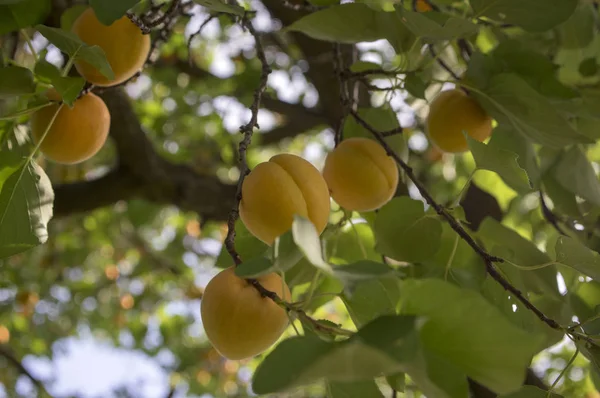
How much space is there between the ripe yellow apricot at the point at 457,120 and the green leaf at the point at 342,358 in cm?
71

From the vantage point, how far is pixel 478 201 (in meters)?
1.79

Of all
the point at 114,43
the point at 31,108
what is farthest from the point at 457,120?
the point at 31,108

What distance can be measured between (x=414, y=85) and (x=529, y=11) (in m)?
0.25

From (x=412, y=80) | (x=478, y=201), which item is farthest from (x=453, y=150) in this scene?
(x=478, y=201)

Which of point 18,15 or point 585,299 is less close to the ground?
point 18,15

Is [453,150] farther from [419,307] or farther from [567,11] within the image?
[419,307]

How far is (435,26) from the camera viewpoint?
0.88 meters

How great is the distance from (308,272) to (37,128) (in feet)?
1.70

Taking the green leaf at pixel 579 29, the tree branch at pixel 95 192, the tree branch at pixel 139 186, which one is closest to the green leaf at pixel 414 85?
the green leaf at pixel 579 29

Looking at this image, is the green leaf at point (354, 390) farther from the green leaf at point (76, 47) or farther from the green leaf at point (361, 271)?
the green leaf at point (76, 47)

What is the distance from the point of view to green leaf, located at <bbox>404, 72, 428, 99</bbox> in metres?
1.01

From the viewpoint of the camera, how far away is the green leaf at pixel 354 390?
742mm

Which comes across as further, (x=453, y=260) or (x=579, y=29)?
(x=579, y=29)

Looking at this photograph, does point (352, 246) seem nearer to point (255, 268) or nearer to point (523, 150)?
point (523, 150)
